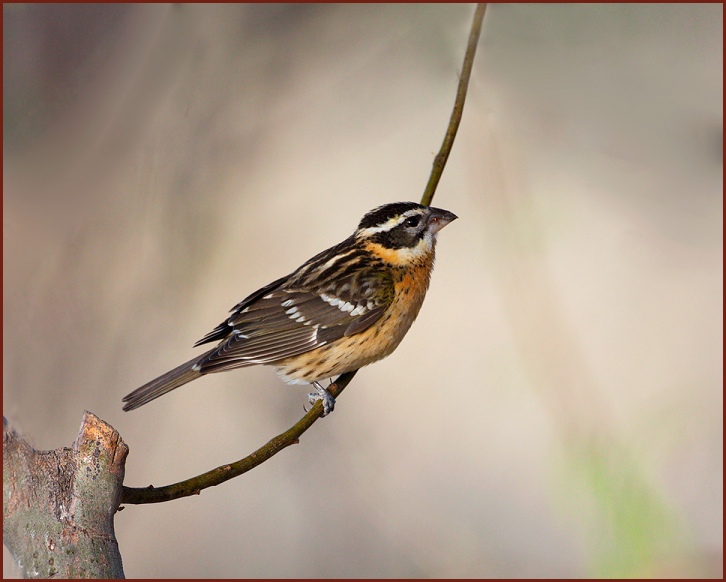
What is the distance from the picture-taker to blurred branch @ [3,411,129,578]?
2.12 meters

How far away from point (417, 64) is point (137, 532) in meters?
3.44

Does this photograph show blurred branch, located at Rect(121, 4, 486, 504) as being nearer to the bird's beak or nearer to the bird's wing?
the bird's beak

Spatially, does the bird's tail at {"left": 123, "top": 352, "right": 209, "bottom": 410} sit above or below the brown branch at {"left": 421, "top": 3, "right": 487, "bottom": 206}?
below

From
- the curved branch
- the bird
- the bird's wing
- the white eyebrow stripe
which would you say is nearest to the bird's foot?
the bird

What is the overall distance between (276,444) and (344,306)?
1.39 meters

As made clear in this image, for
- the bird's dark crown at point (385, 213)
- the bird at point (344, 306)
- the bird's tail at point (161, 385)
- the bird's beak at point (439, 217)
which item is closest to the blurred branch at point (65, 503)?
the bird's tail at point (161, 385)

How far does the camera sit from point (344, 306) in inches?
167

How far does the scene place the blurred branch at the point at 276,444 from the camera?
2.51 m

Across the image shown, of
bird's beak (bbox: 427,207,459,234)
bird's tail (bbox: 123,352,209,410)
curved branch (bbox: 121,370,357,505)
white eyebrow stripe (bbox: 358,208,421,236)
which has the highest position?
white eyebrow stripe (bbox: 358,208,421,236)

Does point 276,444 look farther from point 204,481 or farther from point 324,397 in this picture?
point 324,397

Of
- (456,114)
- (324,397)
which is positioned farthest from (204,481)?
(456,114)

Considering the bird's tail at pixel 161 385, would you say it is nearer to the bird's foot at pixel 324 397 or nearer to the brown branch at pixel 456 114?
the bird's foot at pixel 324 397

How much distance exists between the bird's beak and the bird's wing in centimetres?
39

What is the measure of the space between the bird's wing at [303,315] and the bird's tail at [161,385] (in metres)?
0.28
